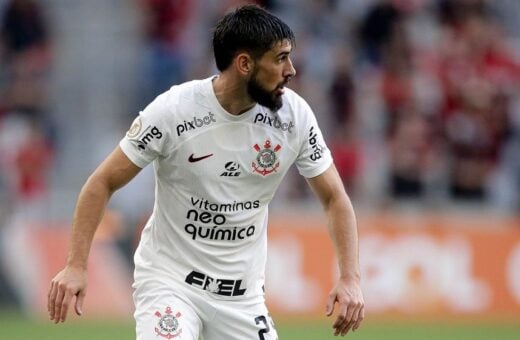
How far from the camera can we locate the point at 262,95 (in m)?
7.03

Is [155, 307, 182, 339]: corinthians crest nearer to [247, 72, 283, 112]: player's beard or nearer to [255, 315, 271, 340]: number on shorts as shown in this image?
[255, 315, 271, 340]: number on shorts

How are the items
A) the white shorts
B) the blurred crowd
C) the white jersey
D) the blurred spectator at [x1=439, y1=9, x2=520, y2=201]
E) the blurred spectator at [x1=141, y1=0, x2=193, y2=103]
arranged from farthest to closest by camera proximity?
the blurred spectator at [x1=141, y1=0, x2=193, y2=103], the blurred spectator at [x1=439, y1=9, x2=520, y2=201], the blurred crowd, the white jersey, the white shorts

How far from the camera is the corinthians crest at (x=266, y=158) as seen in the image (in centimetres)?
718

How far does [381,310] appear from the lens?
1521 cm

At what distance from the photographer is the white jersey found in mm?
7113

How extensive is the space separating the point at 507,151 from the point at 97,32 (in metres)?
6.04

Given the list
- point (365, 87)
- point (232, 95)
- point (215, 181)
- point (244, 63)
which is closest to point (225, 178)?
point (215, 181)

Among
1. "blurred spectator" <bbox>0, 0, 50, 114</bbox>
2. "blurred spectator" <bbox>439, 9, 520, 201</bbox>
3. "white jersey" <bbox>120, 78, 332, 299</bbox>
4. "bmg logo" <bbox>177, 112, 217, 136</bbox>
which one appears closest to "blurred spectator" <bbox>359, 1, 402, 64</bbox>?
"blurred spectator" <bbox>439, 9, 520, 201</bbox>

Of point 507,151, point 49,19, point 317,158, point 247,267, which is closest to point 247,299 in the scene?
point 247,267

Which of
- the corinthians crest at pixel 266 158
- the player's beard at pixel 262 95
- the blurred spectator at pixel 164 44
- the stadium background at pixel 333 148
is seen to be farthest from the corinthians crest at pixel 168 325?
the blurred spectator at pixel 164 44

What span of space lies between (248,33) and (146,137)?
0.81 m

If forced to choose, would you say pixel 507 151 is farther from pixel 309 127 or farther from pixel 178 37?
pixel 309 127

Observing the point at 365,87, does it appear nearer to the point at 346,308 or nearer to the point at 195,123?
the point at 195,123

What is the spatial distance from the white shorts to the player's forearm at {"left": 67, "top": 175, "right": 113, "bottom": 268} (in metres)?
0.46
